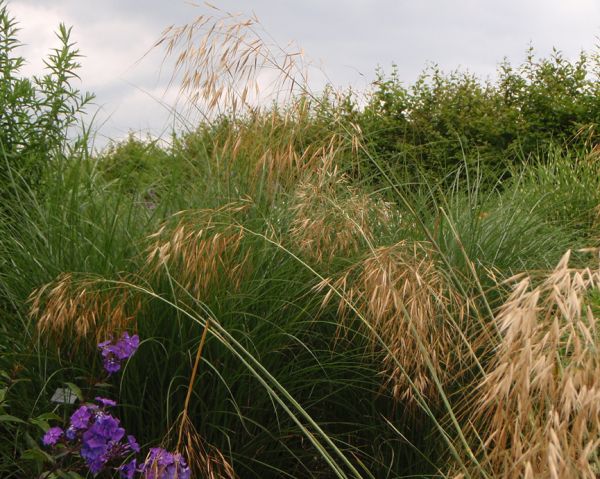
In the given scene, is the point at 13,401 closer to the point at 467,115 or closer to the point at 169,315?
the point at 169,315

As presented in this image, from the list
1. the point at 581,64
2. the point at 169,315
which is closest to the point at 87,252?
the point at 169,315

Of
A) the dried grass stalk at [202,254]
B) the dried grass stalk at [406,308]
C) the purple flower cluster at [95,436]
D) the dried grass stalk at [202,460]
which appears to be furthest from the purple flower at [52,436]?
the dried grass stalk at [406,308]

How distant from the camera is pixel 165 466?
2.34 m

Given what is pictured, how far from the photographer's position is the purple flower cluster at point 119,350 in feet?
8.35

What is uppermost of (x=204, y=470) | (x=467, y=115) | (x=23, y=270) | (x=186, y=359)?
(x=467, y=115)

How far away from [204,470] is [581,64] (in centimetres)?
735

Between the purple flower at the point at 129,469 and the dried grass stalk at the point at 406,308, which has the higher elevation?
the dried grass stalk at the point at 406,308

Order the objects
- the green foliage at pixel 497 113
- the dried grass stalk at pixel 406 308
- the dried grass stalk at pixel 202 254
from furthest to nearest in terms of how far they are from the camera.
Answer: the green foliage at pixel 497 113 < the dried grass stalk at pixel 202 254 < the dried grass stalk at pixel 406 308

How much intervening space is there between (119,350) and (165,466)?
42 cm

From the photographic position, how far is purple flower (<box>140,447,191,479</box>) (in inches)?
91.1

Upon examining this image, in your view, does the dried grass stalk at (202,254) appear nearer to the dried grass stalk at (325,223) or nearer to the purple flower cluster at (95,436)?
the dried grass stalk at (325,223)

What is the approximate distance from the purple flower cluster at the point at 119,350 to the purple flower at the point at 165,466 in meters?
0.33

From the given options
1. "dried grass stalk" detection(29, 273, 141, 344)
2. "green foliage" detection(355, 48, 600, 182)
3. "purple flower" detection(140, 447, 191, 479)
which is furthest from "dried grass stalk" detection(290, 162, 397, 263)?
"green foliage" detection(355, 48, 600, 182)

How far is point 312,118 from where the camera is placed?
4.03 m
